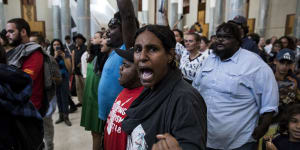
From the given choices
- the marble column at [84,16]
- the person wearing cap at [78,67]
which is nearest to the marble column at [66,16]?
the marble column at [84,16]

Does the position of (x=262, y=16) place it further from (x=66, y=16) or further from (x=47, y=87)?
(x=47, y=87)

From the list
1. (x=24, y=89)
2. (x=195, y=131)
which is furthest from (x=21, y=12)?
(x=195, y=131)

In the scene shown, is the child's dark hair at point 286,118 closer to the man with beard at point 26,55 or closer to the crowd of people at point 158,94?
the crowd of people at point 158,94

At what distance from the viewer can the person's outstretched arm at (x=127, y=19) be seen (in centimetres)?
169

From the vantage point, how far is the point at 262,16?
1270 centimetres

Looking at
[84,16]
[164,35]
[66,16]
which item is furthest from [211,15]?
[164,35]

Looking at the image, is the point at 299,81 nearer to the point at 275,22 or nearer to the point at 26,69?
the point at 26,69

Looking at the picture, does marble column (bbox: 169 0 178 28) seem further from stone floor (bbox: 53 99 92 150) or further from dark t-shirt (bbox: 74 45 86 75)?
stone floor (bbox: 53 99 92 150)

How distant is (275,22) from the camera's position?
13281 millimetres

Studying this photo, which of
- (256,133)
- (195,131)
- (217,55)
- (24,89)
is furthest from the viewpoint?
(217,55)

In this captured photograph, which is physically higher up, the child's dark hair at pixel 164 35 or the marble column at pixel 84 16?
the marble column at pixel 84 16

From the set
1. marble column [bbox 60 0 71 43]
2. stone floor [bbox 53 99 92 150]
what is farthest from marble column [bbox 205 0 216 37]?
stone floor [bbox 53 99 92 150]

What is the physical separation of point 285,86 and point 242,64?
1219 millimetres

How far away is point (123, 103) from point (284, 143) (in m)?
1.40
